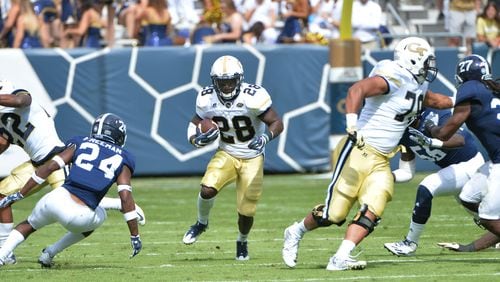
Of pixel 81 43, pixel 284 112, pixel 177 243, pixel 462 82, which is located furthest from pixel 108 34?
pixel 462 82

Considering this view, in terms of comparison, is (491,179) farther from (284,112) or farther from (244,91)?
(284,112)

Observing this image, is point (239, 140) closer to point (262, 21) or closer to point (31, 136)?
point (31, 136)

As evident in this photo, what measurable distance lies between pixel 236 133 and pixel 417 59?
5.75 feet

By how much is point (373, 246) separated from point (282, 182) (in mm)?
5834

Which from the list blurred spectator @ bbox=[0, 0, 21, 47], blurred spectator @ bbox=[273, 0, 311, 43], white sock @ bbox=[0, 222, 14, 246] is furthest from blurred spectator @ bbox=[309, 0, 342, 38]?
white sock @ bbox=[0, 222, 14, 246]

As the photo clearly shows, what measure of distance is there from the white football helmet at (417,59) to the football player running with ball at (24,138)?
10.1 ft

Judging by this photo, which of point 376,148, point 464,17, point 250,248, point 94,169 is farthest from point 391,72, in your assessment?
point 464,17

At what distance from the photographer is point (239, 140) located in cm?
998

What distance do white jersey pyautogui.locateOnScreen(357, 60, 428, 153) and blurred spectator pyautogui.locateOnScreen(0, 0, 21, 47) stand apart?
913 cm

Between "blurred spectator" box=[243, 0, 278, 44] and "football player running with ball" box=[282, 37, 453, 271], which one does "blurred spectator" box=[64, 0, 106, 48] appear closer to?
"blurred spectator" box=[243, 0, 278, 44]

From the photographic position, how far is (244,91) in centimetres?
991

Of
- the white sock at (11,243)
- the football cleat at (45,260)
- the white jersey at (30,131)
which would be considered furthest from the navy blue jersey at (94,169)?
the white jersey at (30,131)

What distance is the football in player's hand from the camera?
31.9 ft

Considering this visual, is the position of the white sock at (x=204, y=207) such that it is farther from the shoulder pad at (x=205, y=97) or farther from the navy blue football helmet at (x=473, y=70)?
the navy blue football helmet at (x=473, y=70)
